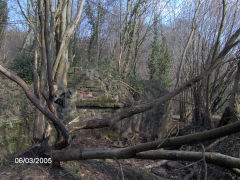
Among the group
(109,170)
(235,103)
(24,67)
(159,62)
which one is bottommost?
(109,170)

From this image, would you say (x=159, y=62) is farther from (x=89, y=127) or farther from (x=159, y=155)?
(x=159, y=155)

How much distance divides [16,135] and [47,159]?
3289mm

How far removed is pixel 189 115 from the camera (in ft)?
35.9

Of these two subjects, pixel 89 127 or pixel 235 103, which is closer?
pixel 89 127

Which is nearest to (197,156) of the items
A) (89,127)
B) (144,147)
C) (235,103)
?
(144,147)

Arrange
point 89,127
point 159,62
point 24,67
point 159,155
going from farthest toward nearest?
1. point 159,62
2. point 24,67
3. point 89,127
4. point 159,155

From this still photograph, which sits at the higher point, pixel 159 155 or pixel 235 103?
pixel 235 103

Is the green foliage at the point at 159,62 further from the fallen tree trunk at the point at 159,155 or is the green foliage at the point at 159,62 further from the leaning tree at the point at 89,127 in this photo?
the fallen tree trunk at the point at 159,155

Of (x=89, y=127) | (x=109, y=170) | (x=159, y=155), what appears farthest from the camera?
(x=109, y=170)

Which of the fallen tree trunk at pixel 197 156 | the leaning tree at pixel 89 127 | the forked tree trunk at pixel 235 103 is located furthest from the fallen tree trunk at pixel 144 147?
the forked tree trunk at pixel 235 103

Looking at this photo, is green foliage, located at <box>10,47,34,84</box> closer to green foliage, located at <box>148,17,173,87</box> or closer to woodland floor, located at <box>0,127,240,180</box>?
woodland floor, located at <box>0,127,240,180</box>

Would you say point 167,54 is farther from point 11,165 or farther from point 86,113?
point 11,165

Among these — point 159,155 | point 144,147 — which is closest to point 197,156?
point 159,155

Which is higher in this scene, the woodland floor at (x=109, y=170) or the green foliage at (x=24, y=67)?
the green foliage at (x=24, y=67)
